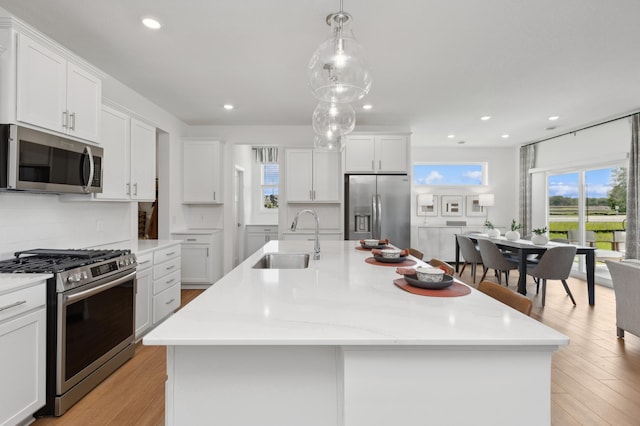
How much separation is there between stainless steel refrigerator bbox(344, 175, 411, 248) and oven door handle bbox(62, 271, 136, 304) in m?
3.23

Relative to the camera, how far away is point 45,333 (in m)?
1.81

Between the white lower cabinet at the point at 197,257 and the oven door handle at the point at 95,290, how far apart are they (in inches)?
85.8

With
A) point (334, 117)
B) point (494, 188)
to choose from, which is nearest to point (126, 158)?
point (334, 117)

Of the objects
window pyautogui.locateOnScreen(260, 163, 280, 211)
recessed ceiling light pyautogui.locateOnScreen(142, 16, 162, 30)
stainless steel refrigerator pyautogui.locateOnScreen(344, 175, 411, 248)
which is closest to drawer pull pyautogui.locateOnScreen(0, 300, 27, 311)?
recessed ceiling light pyautogui.locateOnScreen(142, 16, 162, 30)

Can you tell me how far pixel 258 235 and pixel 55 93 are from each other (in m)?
4.68

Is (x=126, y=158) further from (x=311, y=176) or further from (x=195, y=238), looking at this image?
(x=311, y=176)

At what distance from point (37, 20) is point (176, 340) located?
2916 millimetres

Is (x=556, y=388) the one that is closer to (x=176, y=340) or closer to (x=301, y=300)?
(x=301, y=300)

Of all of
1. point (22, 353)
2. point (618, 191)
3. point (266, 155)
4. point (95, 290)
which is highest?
point (266, 155)

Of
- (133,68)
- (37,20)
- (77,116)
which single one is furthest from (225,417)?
(133,68)

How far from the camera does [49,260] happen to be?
6.78ft

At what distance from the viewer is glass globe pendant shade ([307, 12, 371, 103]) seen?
1644 millimetres

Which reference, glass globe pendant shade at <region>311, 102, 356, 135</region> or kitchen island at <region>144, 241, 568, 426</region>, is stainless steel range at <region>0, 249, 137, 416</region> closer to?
kitchen island at <region>144, 241, 568, 426</region>

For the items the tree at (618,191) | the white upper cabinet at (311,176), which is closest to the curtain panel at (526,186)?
the tree at (618,191)
